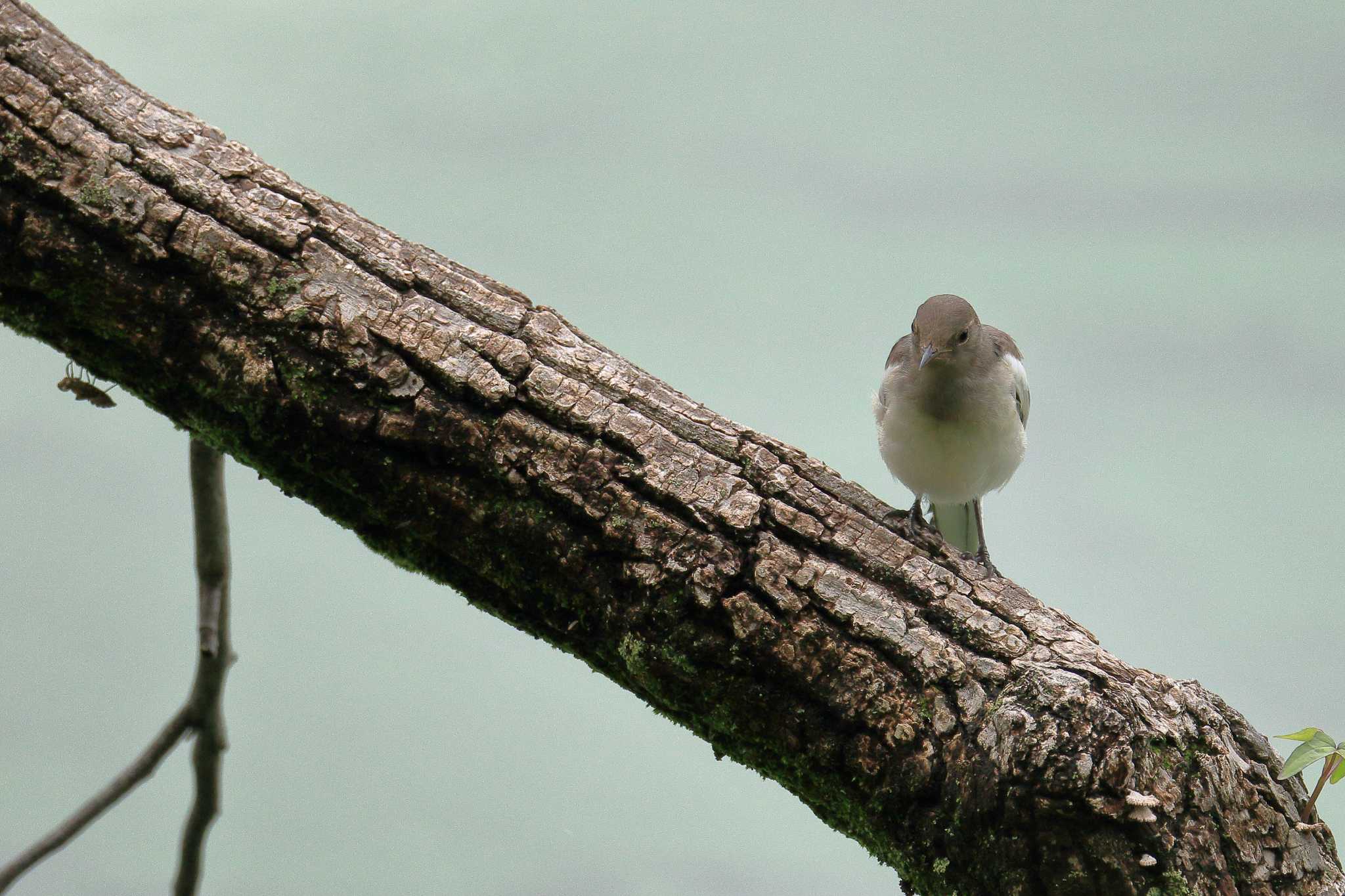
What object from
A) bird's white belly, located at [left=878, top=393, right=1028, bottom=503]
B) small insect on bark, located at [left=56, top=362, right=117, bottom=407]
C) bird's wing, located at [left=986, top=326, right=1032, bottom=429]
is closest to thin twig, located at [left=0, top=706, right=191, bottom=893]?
small insect on bark, located at [left=56, top=362, right=117, bottom=407]

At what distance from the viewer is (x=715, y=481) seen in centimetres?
217

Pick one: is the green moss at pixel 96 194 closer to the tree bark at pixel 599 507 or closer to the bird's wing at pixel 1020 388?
the tree bark at pixel 599 507

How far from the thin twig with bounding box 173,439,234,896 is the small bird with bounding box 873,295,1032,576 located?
2.33 meters

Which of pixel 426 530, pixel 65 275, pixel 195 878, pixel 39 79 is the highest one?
pixel 39 79

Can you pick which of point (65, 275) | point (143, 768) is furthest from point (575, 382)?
point (143, 768)

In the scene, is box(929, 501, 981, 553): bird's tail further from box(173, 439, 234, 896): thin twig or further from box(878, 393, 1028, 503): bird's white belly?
box(173, 439, 234, 896): thin twig

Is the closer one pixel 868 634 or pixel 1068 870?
pixel 1068 870

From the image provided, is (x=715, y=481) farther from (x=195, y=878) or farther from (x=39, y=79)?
(x=195, y=878)

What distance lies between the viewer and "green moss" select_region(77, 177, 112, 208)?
2186 millimetres

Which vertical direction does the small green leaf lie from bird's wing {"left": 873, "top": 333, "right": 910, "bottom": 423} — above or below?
below

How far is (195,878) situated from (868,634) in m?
2.75

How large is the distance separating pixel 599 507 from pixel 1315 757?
151cm

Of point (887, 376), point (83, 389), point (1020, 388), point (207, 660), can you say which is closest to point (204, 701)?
point (207, 660)

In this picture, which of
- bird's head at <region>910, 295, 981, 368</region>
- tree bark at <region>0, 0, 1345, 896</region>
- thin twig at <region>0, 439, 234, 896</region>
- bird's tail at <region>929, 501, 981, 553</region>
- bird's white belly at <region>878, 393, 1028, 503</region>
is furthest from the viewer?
bird's tail at <region>929, 501, 981, 553</region>
